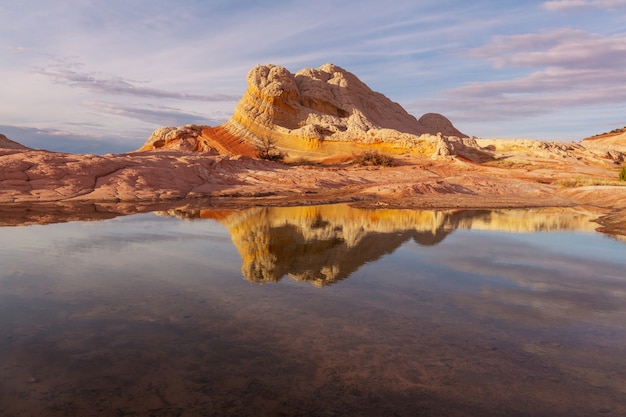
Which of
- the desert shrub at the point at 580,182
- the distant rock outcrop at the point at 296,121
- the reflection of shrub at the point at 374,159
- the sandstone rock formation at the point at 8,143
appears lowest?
the desert shrub at the point at 580,182

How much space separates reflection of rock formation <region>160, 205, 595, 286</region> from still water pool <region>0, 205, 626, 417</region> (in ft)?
0.37

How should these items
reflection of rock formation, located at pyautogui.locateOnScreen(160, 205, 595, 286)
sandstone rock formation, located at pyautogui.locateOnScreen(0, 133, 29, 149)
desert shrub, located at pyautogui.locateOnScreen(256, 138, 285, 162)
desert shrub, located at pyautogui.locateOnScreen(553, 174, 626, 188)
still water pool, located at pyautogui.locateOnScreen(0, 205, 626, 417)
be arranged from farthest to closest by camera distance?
desert shrub, located at pyautogui.locateOnScreen(256, 138, 285, 162), sandstone rock formation, located at pyautogui.locateOnScreen(0, 133, 29, 149), desert shrub, located at pyautogui.locateOnScreen(553, 174, 626, 188), reflection of rock formation, located at pyautogui.locateOnScreen(160, 205, 595, 286), still water pool, located at pyautogui.locateOnScreen(0, 205, 626, 417)

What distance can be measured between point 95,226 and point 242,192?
9.24 m

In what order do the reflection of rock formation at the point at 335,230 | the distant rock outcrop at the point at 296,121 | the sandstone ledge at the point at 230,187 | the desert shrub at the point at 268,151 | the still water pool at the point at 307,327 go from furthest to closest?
the distant rock outcrop at the point at 296,121, the desert shrub at the point at 268,151, the sandstone ledge at the point at 230,187, the reflection of rock formation at the point at 335,230, the still water pool at the point at 307,327

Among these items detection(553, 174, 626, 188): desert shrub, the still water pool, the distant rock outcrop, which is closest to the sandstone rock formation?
the distant rock outcrop

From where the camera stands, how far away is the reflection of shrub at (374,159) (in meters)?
32.1

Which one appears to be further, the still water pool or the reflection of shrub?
the reflection of shrub

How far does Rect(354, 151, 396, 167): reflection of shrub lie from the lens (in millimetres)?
32062

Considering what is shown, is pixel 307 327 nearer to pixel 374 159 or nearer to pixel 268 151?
pixel 374 159

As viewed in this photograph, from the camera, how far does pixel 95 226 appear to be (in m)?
12.7

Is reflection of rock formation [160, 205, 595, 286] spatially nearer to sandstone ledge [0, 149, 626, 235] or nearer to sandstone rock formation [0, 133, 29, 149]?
sandstone ledge [0, 149, 626, 235]

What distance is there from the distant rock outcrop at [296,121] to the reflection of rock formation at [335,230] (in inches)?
715

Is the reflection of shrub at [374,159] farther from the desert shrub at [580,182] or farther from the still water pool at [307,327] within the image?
the still water pool at [307,327]

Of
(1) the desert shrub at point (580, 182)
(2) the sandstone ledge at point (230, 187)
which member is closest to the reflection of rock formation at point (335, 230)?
(2) the sandstone ledge at point (230, 187)
